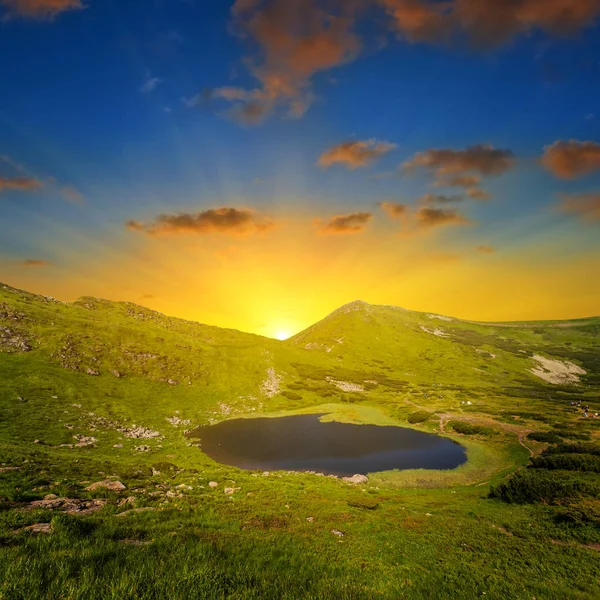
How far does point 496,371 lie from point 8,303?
239m

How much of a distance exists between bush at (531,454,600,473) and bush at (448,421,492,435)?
2116 cm

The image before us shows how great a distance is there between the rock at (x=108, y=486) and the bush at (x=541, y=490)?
33.4 meters

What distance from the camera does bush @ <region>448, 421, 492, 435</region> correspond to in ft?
192

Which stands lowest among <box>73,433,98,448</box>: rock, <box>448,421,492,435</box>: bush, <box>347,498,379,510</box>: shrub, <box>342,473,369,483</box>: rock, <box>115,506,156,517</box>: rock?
<box>342,473,369,483</box>: rock

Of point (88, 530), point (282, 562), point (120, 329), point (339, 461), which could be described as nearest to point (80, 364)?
point (120, 329)

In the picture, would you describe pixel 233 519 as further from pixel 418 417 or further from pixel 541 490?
pixel 418 417

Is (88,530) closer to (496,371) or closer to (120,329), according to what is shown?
(120,329)

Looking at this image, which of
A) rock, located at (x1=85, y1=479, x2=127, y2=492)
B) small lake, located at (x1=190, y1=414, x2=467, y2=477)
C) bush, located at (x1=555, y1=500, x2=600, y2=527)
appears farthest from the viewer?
small lake, located at (x1=190, y1=414, x2=467, y2=477)

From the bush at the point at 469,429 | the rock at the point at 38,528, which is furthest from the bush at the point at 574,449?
the rock at the point at 38,528

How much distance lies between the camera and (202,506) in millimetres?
21125

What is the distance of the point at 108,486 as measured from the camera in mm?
22578

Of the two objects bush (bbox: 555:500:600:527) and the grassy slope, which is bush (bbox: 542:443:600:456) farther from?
bush (bbox: 555:500:600:527)

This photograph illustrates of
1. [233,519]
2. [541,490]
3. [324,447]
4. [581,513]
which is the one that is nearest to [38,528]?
[233,519]

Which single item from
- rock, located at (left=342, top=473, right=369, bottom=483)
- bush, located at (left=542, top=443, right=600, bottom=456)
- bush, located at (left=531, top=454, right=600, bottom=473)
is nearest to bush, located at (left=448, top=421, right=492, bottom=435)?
bush, located at (left=542, top=443, right=600, bottom=456)
